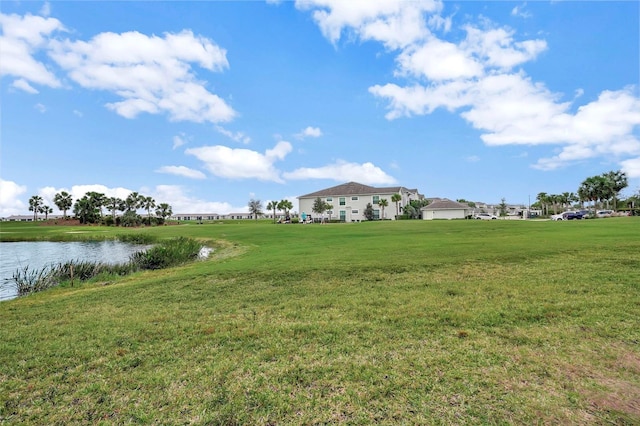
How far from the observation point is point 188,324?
19.9ft

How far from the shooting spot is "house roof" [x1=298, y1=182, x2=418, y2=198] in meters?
68.2

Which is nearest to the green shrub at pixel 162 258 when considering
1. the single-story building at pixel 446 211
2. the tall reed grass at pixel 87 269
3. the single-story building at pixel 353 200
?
the tall reed grass at pixel 87 269

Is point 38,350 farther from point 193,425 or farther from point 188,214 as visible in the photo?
point 188,214

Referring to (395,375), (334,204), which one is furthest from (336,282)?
(334,204)

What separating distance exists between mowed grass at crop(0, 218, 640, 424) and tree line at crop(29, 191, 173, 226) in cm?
7690

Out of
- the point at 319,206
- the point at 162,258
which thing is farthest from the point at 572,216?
the point at 162,258

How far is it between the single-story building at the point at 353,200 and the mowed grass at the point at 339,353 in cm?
5927

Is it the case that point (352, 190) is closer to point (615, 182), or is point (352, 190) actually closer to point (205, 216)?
point (615, 182)

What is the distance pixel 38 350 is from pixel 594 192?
A: 284ft

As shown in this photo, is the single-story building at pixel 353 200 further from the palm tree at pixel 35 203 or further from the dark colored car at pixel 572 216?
the palm tree at pixel 35 203

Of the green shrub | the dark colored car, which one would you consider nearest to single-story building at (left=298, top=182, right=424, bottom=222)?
the dark colored car

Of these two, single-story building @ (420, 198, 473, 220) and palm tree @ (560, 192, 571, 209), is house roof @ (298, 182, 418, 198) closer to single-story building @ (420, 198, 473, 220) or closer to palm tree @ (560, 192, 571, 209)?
single-story building @ (420, 198, 473, 220)

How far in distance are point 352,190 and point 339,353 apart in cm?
6680

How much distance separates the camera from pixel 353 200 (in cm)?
6981
